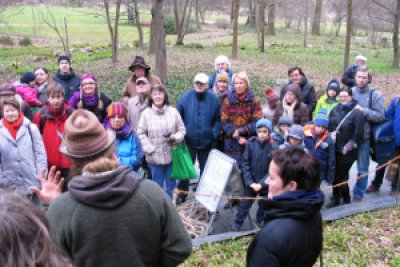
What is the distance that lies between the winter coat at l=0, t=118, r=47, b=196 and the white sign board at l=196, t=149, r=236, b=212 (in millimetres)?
2086

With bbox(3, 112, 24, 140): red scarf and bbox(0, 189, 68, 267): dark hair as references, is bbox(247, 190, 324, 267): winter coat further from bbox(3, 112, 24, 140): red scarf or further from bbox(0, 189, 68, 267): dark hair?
bbox(3, 112, 24, 140): red scarf

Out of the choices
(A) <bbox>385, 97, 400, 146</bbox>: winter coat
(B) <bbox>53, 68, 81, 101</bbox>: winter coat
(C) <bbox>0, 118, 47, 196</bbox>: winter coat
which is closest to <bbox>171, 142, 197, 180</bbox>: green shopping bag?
(C) <bbox>0, 118, 47, 196</bbox>: winter coat

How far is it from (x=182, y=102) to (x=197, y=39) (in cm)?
2891

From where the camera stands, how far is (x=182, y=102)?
6066mm

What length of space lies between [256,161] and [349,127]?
1.45 m

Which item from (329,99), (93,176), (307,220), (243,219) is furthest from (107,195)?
(329,99)

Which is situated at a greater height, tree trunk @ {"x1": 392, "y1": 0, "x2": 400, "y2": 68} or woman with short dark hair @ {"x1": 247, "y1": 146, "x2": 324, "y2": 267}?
tree trunk @ {"x1": 392, "y1": 0, "x2": 400, "y2": 68}

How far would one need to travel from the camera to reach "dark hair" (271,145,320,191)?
2.47m

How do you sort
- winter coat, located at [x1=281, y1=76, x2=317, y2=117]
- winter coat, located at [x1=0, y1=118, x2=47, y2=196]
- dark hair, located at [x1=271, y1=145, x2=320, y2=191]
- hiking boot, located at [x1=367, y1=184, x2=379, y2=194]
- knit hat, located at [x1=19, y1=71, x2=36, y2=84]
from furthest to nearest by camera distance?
winter coat, located at [x1=281, y1=76, x2=317, y2=117] < knit hat, located at [x1=19, y1=71, x2=36, y2=84] < hiking boot, located at [x1=367, y1=184, x2=379, y2=194] < winter coat, located at [x1=0, y1=118, x2=47, y2=196] < dark hair, located at [x1=271, y1=145, x2=320, y2=191]

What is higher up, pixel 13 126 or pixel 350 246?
pixel 13 126

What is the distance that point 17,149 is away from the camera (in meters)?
4.68

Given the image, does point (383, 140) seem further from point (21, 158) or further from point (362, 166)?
point (21, 158)

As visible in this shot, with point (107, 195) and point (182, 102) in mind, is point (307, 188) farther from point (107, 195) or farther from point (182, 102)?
point (182, 102)

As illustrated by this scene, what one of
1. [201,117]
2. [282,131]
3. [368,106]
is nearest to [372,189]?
[368,106]
